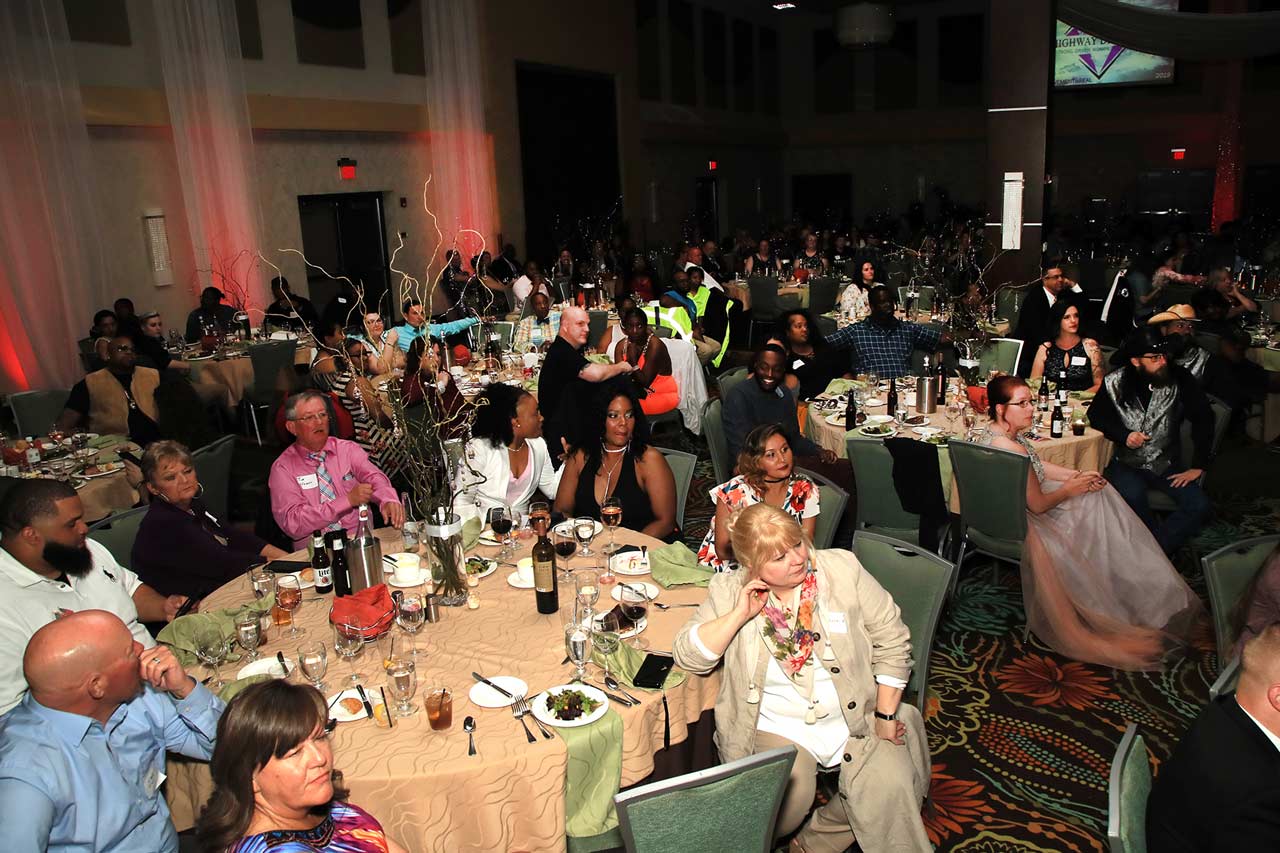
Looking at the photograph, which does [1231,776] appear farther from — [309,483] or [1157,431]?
[309,483]

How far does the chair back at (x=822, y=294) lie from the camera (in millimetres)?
11430

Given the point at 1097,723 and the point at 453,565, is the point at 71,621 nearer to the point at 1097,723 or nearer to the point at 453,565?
the point at 453,565

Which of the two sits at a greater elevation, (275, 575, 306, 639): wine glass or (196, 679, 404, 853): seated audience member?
(196, 679, 404, 853): seated audience member

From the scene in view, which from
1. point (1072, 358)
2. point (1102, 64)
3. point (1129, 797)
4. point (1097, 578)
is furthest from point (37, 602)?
point (1102, 64)

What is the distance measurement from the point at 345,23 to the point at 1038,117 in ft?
27.7

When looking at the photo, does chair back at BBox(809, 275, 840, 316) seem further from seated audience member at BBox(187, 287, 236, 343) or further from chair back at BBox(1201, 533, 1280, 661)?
chair back at BBox(1201, 533, 1280, 661)

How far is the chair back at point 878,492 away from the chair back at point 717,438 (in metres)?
0.91

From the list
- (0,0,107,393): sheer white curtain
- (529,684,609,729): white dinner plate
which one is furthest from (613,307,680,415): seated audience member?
(0,0,107,393): sheer white curtain

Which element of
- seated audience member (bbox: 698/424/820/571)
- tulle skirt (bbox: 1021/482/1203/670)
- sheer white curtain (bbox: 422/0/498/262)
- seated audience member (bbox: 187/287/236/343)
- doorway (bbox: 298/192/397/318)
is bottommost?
tulle skirt (bbox: 1021/482/1203/670)

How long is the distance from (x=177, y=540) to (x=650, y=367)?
11.8 feet

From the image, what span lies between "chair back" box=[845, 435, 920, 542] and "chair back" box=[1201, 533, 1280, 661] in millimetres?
1501

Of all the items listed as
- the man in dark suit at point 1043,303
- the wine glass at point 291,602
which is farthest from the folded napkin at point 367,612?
the man in dark suit at point 1043,303

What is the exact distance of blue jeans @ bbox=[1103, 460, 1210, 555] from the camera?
514cm

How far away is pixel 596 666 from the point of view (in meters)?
2.97
